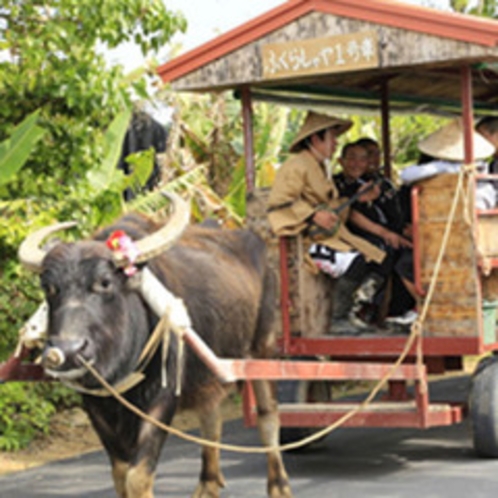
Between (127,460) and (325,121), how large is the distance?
2919 millimetres

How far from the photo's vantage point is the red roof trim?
6.82 m

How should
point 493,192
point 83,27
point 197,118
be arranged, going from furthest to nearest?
point 197,118, point 83,27, point 493,192

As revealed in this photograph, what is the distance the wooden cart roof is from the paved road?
248 centimetres

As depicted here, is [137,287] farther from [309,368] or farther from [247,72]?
[247,72]

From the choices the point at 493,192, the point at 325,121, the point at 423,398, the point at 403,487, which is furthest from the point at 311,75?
the point at 403,487

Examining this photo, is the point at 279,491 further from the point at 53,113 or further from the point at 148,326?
the point at 53,113

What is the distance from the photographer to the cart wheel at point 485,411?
7121 mm

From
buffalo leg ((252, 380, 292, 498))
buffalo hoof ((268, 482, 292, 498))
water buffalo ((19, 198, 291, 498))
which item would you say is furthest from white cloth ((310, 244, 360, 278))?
buffalo hoof ((268, 482, 292, 498))

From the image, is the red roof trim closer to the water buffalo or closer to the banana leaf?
the banana leaf

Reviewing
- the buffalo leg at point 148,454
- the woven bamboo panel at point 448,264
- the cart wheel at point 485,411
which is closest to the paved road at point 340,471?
the cart wheel at point 485,411

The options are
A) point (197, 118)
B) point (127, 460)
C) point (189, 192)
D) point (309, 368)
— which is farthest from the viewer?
point (197, 118)

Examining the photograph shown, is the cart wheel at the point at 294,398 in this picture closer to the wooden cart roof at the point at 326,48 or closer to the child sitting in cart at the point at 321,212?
the child sitting in cart at the point at 321,212

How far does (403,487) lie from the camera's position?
6840 mm

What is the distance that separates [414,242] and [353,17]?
4.70 ft
